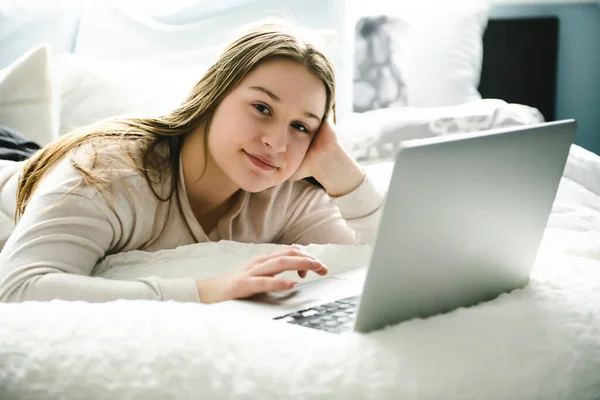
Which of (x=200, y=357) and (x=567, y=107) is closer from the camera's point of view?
(x=200, y=357)

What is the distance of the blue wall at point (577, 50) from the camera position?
9.14 feet

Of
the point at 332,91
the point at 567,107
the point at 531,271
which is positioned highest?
the point at 332,91

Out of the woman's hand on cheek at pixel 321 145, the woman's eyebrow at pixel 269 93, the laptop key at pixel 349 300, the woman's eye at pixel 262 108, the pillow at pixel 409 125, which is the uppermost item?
the woman's eyebrow at pixel 269 93

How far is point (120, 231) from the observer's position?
1.19m

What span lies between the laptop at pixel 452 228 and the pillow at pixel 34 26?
168cm

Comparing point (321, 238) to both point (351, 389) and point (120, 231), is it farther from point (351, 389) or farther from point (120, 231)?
point (351, 389)

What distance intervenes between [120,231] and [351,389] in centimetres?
65

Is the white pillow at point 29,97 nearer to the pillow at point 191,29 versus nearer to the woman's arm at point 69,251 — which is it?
the pillow at point 191,29

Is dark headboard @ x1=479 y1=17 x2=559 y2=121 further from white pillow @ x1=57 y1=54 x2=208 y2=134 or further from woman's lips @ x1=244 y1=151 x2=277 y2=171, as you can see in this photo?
woman's lips @ x1=244 y1=151 x2=277 y2=171

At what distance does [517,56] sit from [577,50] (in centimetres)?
23

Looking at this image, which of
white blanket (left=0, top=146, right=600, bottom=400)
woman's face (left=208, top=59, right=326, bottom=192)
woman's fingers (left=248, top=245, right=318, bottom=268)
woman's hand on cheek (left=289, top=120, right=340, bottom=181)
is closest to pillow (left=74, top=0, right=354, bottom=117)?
woman's hand on cheek (left=289, top=120, right=340, bottom=181)

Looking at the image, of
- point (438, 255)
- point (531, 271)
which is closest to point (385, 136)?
point (531, 271)

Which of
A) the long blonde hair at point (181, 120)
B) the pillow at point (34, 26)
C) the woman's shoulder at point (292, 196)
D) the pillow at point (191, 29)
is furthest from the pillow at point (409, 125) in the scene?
the pillow at point (34, 26)

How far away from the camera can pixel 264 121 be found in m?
1.30
